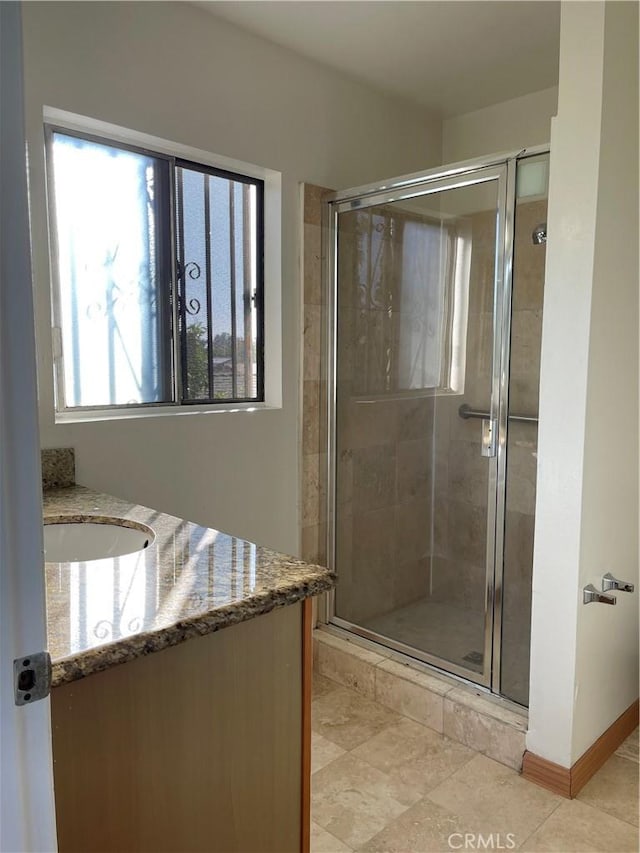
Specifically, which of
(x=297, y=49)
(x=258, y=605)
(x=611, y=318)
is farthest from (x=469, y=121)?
(x=258, y=605)

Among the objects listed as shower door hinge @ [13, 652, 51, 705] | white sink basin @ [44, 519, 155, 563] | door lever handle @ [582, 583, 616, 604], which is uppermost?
shower door hinge @ [13, 652, 51, 705]

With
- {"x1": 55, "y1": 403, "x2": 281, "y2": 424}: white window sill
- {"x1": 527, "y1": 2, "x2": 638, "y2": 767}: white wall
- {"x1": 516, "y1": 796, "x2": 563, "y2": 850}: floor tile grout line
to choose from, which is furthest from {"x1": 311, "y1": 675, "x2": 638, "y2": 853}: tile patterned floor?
{"x1": 55, "y1": 403, "x2": 281, "y2": 424}: white window sill

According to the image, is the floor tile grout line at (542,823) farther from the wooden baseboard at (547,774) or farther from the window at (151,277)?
the window at (151,277)

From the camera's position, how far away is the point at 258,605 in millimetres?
1050

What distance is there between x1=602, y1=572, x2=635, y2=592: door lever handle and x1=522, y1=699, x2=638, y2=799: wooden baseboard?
515mm

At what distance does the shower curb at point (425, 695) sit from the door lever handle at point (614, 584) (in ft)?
1.68

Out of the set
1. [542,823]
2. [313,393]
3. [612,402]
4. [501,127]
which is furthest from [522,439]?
[501,127]

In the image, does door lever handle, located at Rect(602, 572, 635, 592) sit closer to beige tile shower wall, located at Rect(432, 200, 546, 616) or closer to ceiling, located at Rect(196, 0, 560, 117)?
beige tile shower wall, located at Rect(432, 200, 546, 616)

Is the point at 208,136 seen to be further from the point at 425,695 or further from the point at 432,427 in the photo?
the point at 425,695

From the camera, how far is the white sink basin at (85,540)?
1593 millimetres

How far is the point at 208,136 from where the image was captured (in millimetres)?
2248

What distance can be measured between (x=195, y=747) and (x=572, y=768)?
1.37 m

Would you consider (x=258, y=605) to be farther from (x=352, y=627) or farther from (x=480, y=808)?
(x=352, y=627)

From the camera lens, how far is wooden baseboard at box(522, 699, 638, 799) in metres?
1.87
